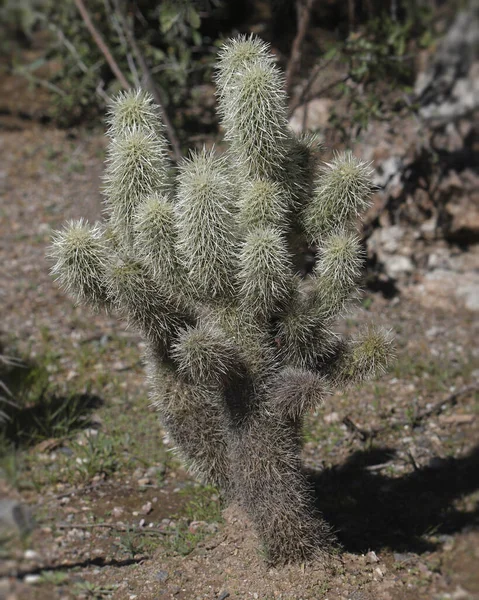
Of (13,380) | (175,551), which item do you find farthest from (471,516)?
(13,380)

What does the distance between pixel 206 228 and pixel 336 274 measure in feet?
1.73

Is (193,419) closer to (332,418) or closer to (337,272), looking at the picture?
(337,272)

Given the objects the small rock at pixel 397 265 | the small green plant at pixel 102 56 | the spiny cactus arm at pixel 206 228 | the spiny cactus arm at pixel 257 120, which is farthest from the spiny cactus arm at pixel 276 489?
the small green plant at pixel 102 56

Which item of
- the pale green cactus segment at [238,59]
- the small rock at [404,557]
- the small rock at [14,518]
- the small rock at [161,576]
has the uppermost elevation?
the pale green cactus segment at [238,59]

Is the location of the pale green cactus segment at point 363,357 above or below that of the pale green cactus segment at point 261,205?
below

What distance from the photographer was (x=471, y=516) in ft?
11.6

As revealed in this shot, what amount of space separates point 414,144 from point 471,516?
10.5 ft

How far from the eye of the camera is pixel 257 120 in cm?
271

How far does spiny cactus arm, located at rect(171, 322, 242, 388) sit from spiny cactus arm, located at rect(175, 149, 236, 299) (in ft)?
0.63

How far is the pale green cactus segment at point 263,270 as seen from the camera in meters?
2.66

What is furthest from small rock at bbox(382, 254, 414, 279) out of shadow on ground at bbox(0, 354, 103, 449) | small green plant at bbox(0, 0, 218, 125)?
shadow on ground at bbox(0, 354, 103, 449)

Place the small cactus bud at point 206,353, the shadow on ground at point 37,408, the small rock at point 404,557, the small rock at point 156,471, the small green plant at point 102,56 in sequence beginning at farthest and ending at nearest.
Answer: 1. the small green plant at point 102,56
2. the shadow on ground at point 37,408
3. the small rock at point 156,471
4. the small rock at point 404,557
5. the small cactus bud at point 206,353

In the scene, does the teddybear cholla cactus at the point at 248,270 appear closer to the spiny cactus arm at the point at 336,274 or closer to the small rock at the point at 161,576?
the spiny cactus arm at the point at 336,274

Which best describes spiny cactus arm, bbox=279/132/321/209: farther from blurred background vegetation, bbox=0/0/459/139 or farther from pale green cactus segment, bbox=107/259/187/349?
blurred background vegetation, bbox=0/0/459/139
